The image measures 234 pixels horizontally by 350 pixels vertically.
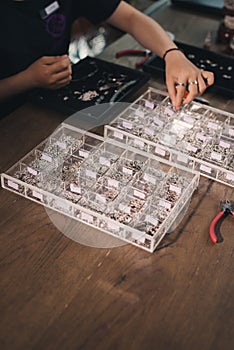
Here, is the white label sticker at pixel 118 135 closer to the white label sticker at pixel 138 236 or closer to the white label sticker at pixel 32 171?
the white label sticker at pixel 32 171

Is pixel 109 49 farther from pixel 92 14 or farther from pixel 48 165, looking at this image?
pixel 48 165

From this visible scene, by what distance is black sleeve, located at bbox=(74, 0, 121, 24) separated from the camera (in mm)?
1838

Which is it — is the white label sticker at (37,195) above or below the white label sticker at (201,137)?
below

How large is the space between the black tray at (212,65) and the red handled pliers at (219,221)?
22.6 inches

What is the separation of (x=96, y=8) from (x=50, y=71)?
44cm

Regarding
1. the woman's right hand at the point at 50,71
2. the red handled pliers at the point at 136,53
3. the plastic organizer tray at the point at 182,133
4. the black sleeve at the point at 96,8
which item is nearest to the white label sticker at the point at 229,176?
the plastic organizer tray at the point at 182,133

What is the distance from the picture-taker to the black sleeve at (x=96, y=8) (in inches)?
72.4

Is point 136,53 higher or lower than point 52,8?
lower

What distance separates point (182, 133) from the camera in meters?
1.46

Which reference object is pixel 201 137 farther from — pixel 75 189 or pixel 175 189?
pixel 75 189

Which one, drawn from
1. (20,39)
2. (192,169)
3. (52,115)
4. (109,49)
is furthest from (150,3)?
(192,169)

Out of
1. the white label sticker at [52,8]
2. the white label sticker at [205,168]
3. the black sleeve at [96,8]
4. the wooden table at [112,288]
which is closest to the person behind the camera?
the wooden table at [112,288]

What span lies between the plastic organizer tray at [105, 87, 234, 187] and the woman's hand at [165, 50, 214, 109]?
0.04 meters

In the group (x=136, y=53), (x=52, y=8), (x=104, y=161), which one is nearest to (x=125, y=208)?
(x=104, y=161)
